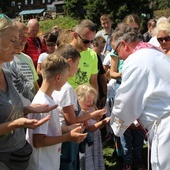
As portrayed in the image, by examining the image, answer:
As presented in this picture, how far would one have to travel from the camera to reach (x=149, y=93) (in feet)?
8.28

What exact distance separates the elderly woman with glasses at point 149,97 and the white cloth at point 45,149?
23.2 inches

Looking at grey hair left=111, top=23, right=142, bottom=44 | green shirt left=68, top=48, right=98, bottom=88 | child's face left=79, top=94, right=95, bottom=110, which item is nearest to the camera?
grey hair left=111, top=23, right=142, bottom=44

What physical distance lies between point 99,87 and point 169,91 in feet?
7.40

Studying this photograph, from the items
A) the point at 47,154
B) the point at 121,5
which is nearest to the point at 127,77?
the point at 47,154

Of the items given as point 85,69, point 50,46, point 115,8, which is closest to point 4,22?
point 85,69

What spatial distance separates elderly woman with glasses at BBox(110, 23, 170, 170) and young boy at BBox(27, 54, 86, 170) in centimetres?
47

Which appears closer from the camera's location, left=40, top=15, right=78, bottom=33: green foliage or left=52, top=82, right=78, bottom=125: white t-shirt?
left=52, top=82, right=78, bottom=125: white t-shirt

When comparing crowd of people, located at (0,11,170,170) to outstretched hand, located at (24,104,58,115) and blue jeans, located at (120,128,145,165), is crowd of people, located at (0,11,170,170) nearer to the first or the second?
outstretched hand, located at (24,104,58,115)

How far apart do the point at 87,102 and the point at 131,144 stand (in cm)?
120

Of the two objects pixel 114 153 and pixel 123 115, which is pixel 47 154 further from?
pixel 114 153

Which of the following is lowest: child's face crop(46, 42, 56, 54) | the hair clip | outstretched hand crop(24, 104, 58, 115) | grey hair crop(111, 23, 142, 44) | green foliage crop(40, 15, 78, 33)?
green foliage crop(40, 15, 78, 33)

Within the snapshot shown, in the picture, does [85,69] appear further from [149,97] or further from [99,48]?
[99,48]

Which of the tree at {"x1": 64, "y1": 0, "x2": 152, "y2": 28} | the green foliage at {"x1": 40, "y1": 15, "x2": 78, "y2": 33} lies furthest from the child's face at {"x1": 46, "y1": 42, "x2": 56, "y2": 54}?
the green foliage at {"x1": 40, "y1": 15, "x2": 78, "y2": 33}

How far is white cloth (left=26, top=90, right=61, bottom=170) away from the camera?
2490mm
